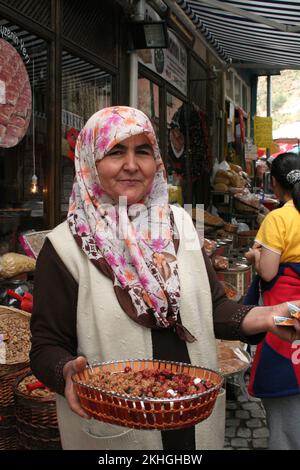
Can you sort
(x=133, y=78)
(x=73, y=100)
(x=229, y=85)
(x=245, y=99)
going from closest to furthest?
(x=73, y=100), (x=133, y=78), (x=229, y=85), (x=245, y=99)

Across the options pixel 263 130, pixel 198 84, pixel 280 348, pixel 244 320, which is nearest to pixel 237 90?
pixel 263 130

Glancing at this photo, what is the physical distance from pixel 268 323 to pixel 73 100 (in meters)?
3.95

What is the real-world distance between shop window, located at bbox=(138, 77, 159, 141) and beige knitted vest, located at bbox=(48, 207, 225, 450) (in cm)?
510

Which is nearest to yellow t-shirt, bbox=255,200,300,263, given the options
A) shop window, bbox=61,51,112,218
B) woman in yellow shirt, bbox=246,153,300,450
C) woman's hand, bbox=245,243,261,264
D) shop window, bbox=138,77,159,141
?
woman in yellow shirt, bbox=246,153,300,450

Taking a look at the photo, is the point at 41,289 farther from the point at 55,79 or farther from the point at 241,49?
the point at 241,49

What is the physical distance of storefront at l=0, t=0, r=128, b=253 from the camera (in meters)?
4.23

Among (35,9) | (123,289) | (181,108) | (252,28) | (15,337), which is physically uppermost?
(252,28)

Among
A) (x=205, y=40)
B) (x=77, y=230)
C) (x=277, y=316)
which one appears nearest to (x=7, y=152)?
(x=77, y=230)

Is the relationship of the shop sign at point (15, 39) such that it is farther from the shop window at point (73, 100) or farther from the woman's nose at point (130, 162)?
the woman's nose at point (130, 162)

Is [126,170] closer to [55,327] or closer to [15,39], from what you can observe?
[55,327]

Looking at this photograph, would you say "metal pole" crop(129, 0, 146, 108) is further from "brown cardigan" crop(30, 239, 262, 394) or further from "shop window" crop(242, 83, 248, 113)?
"shop window" crop(242, 83, 248, 113)

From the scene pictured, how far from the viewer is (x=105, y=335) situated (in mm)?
1782

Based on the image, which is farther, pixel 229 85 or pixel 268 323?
pixel 229 85

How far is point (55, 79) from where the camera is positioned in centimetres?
477
